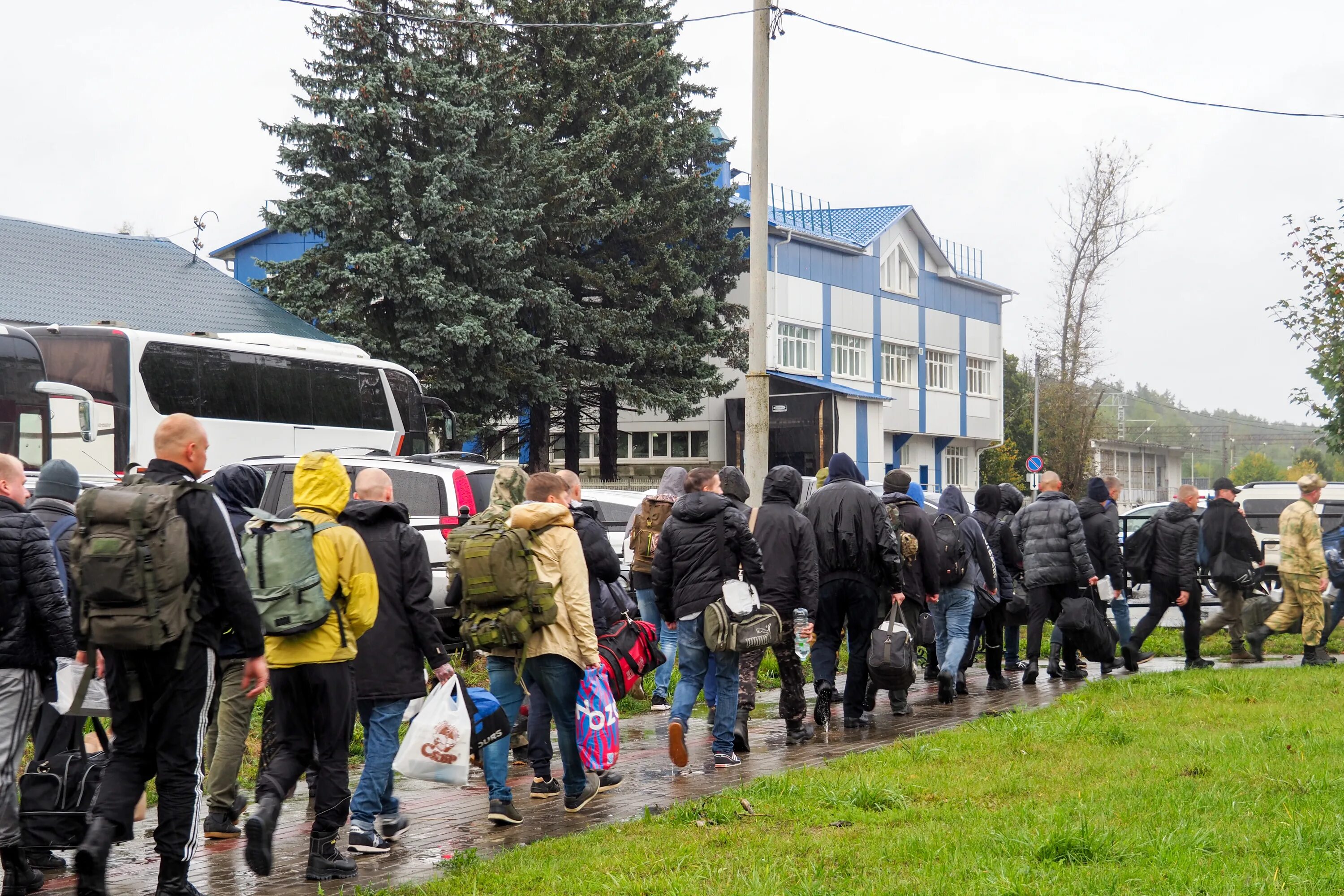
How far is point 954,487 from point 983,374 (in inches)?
1946

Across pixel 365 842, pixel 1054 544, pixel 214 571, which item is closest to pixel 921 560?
pixel 1054 544

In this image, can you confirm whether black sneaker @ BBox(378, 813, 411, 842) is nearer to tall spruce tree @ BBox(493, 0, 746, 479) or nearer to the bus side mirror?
the bus side mirror

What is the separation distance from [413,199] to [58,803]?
24.3m

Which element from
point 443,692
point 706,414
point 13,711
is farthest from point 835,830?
point 706,414

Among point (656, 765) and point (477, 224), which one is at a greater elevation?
point (477, 224)

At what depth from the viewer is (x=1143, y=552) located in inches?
533

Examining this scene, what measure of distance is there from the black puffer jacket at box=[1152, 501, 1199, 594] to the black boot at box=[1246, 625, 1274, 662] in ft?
4.85

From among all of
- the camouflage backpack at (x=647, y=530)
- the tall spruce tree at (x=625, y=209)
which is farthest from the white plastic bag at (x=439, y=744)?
the tall spruce tree at (x=625, y=209)

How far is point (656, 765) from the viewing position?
8.98 m

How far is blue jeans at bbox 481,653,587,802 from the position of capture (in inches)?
288

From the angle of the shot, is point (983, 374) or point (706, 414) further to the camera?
point (983, 374)

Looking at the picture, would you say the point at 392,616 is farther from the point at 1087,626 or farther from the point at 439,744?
the point at 1087,626

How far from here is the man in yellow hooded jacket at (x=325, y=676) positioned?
6.20m

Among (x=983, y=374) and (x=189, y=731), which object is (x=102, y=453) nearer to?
(x=189, y=731)
